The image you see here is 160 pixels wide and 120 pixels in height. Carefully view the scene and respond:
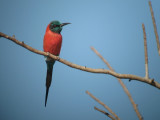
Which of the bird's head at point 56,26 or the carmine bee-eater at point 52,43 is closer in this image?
the carmine bee-eater at point 52,43

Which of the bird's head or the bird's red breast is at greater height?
the bird's head

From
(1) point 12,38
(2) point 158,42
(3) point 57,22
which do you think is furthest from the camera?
(3) point 57,22

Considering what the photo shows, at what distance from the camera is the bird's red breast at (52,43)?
1948 millimetres

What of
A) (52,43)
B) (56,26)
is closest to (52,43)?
(52,43)

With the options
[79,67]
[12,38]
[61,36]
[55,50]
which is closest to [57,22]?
[61,36]

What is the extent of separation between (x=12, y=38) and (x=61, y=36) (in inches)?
41.4

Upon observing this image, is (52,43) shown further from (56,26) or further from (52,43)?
(56,26)

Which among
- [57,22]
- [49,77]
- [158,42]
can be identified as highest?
[57,22]

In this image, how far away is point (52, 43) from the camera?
76.5 inches

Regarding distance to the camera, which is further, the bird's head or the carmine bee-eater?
the bird's head

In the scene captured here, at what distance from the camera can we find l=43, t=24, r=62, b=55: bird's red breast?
1.95 metres

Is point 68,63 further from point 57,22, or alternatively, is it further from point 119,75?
point 57,22

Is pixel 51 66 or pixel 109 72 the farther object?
pixel 51 66

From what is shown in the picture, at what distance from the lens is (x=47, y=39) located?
6.49 ft
